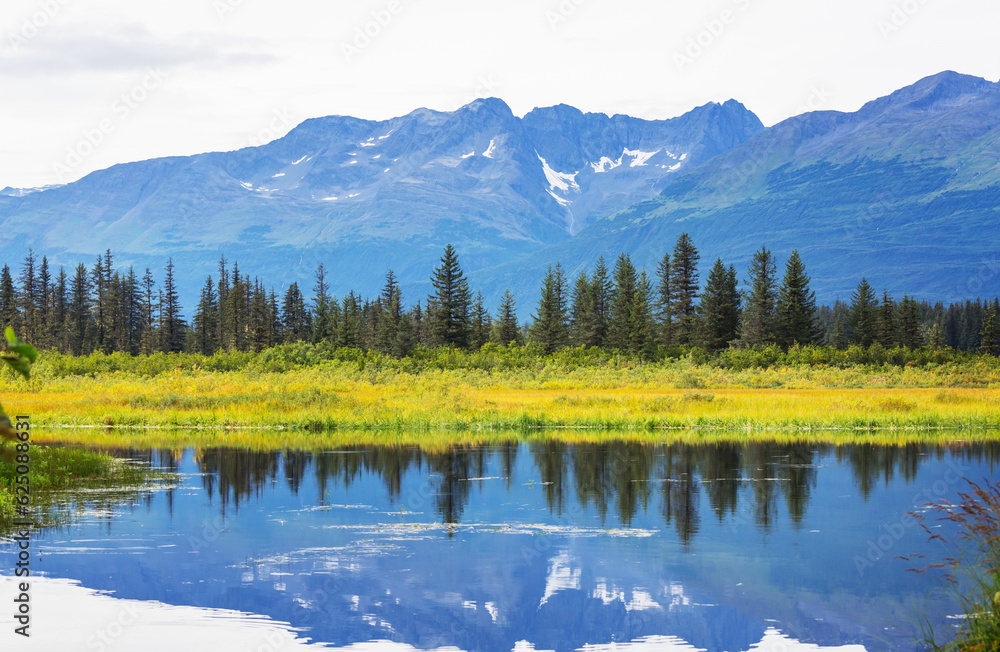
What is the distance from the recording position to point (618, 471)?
29141 millimetres

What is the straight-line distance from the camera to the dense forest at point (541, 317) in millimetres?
103938

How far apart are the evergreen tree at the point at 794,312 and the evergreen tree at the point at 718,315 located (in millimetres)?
4866

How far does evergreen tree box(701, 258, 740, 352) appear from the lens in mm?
101688

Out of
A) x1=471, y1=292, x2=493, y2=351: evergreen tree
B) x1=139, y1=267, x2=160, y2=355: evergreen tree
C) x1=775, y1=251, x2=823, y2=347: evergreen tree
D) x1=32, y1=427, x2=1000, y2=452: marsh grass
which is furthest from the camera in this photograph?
x1=139, y1=267, x2=160, y2=355: evergreen tree

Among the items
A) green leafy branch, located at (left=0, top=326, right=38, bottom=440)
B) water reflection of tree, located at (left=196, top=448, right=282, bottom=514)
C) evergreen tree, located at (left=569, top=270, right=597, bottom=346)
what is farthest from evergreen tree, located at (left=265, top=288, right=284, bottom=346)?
green leafy branch, located at (left=0, top=326, right=38, bottom=440)

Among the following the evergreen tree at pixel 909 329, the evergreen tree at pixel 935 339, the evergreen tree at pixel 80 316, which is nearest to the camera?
the evergreen tree at pixel 935 339

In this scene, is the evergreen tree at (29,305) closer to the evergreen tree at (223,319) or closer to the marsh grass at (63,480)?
the evergreen tree at (223,319)

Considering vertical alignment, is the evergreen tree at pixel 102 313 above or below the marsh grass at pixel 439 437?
above

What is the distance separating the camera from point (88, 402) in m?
48.8

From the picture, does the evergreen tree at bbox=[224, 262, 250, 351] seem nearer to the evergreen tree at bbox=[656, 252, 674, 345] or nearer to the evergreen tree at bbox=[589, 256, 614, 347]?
the evergreen tree at bbox=[589, 256, 614, 347]

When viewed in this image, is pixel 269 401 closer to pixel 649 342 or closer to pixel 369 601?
pixel 369 601

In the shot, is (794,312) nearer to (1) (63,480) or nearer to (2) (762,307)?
(2) (762,307)

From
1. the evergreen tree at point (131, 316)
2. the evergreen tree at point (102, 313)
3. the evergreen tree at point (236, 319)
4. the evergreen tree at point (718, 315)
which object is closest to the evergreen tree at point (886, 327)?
the evergreen tree at point (718, 315)

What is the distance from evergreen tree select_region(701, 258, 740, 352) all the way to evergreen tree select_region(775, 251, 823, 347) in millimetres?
4866
